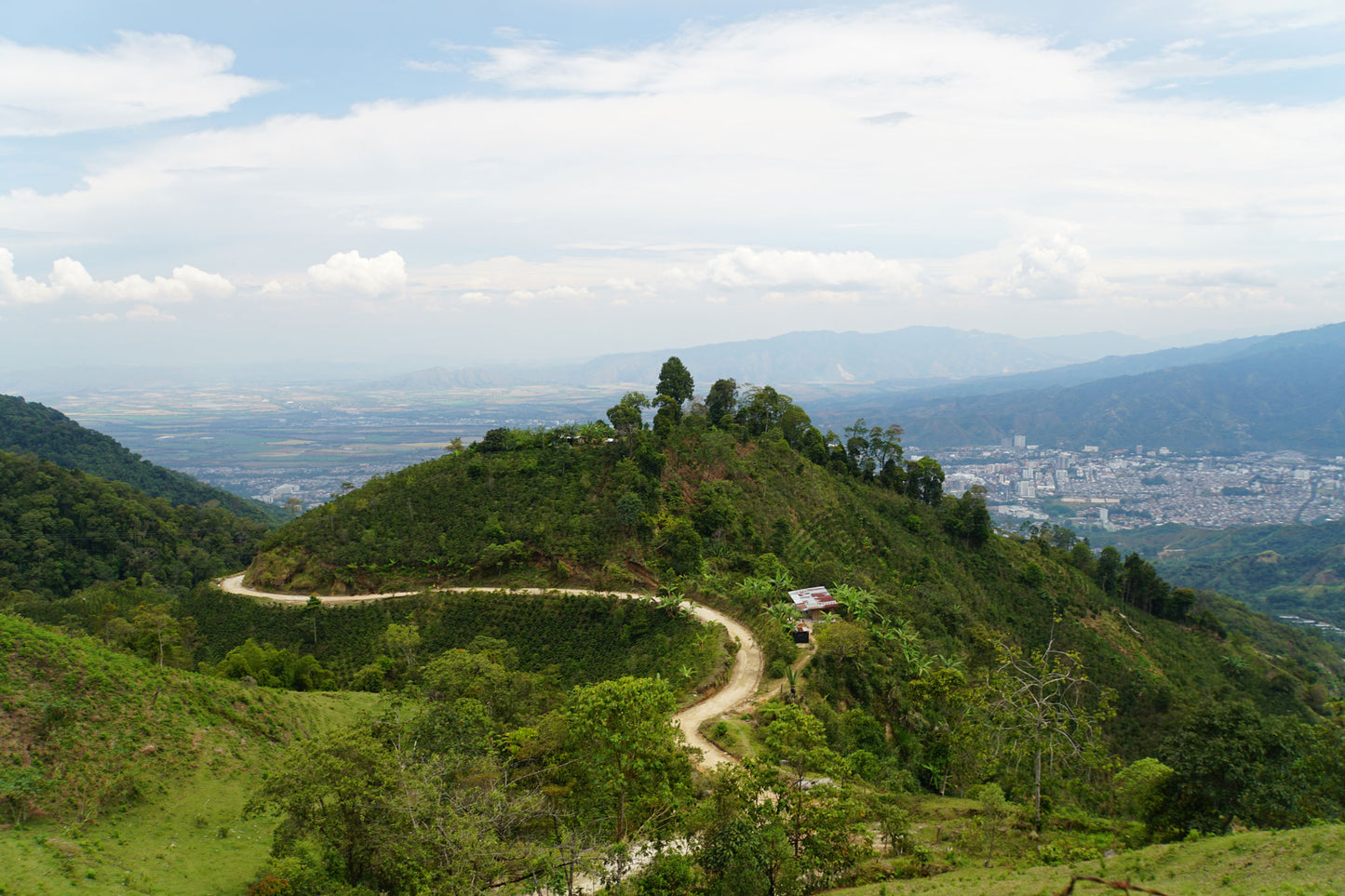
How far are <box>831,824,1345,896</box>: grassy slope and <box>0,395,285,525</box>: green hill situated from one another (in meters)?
103

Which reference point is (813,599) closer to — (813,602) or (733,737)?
(813,602)

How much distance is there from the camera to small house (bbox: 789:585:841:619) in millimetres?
34312

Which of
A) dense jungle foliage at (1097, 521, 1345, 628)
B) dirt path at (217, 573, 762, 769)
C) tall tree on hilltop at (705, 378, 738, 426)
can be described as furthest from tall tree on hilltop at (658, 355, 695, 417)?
dense jungle foliage at (1097, 521, 1345, 628)

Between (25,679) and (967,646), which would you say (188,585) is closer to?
(25,679)

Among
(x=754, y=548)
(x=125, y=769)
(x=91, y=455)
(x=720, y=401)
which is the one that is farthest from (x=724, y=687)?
(x=91, y=455)

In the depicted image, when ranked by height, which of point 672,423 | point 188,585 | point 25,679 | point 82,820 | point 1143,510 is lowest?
point 1143,510

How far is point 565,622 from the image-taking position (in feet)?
119

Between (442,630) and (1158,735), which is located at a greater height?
(442,630)

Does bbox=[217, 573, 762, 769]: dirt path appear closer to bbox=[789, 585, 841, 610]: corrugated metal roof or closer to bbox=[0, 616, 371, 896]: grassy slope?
bbox=[789, 585, 841, 610]: corrugated metal roof

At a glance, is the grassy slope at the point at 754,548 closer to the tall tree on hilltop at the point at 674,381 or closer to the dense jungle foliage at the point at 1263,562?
the tall tree on hilltop at the point at 674,381

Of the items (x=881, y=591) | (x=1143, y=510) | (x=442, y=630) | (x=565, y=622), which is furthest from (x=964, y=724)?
(x=1143, y=510)

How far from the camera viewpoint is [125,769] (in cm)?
1834

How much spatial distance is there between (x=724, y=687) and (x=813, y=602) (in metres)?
8.67

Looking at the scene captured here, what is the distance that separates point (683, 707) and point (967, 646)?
20561 mm
